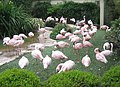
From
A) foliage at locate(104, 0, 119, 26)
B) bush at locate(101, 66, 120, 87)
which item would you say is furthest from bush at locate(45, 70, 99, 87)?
foliage at locate(104, 0, 119, 26)

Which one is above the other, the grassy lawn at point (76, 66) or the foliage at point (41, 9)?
the grassy lawn at point (76, 66)

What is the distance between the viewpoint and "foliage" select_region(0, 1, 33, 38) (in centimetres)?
1158

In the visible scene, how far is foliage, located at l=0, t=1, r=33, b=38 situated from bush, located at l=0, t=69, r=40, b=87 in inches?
241

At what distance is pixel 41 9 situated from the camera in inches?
808

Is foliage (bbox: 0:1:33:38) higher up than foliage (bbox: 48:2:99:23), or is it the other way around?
foliage (bbox: 0:1:33:38)

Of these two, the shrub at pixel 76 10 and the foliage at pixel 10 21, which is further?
the shrub at pixel 76 10

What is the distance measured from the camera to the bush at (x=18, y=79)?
5.42m

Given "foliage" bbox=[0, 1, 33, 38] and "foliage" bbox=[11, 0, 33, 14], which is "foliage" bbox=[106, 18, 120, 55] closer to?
"foliage" bbox=[0, 1, 33, 38]

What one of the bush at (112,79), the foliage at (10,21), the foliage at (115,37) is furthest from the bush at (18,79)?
the foliage at (10,21)

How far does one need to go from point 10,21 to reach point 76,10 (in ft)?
26.9

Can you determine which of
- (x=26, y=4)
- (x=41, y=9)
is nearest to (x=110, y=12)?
(x=41, y=9)

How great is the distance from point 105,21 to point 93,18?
1098mm

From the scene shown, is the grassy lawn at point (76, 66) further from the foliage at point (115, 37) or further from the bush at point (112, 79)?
the bush at point (112, 79)

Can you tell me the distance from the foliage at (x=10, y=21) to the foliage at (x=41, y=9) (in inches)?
321
